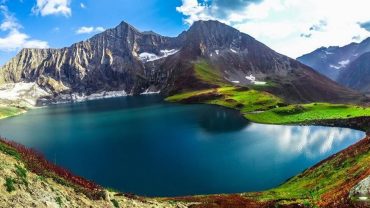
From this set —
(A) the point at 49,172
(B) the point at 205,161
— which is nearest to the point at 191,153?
(B) the point at 205,161

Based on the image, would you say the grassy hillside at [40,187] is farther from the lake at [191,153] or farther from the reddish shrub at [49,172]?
the lake at [191,153]

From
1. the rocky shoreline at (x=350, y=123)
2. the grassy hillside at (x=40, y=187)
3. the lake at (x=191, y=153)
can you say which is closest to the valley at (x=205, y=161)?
the grassy hillside at (x=40, y=187)

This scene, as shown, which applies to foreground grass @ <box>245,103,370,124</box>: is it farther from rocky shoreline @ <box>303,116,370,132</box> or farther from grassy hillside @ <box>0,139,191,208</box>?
grassy hillside @ <box>0,139,191,208</box>

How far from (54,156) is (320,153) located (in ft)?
215

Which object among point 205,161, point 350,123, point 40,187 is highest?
point 40,187

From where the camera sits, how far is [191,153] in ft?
306

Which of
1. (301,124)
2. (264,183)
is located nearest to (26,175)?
(264,183)

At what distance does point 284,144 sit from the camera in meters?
100

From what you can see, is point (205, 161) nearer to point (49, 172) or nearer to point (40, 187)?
point (49, 172)

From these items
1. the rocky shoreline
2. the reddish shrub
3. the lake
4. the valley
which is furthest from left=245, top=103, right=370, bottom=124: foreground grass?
the reddish shrub

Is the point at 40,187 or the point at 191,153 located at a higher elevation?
the point at 40,187

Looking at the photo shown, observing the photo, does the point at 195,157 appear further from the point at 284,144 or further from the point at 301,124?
the point at 301,124

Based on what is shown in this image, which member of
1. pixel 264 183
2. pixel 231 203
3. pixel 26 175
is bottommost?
pixel 264 183

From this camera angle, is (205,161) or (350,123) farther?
(350,123)
